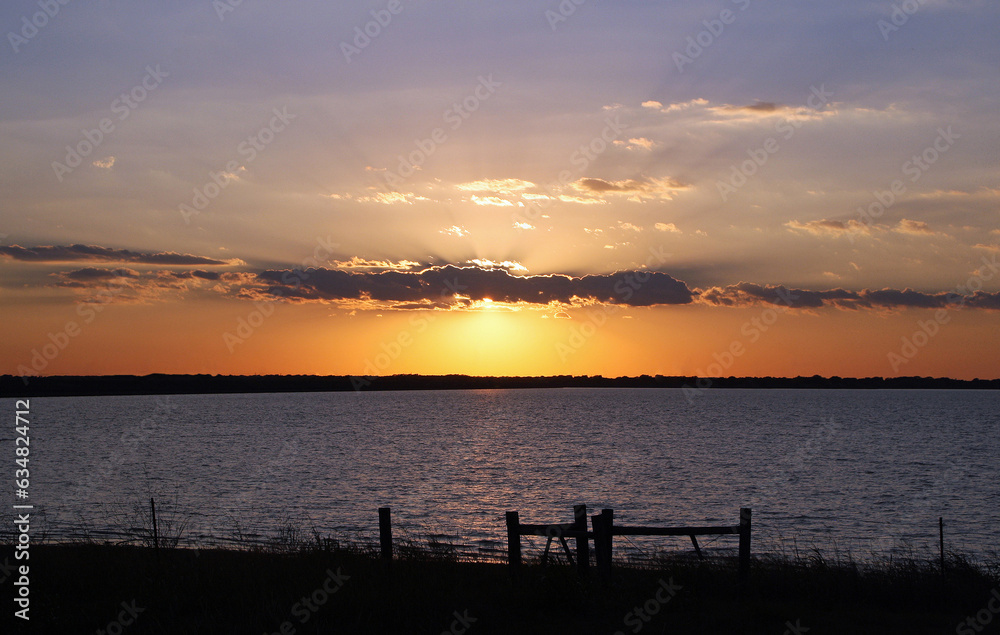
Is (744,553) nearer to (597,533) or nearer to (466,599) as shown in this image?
(597,533)

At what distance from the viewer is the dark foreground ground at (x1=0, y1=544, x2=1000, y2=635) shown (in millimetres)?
11055

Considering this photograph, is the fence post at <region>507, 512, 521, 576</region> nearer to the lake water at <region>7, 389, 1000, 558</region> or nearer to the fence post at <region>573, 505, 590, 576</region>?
the fence post at <region>573, 505, 590, 576</region>

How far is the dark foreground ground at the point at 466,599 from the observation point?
11.1 metres

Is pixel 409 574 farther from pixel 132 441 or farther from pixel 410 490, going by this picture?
pixel 132 441

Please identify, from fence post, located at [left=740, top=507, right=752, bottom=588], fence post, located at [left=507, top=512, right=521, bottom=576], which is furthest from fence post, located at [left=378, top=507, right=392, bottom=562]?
fence post, located at [left=740, top=507, right=752, bottom=588]

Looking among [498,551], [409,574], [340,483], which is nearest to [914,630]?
[409,574]

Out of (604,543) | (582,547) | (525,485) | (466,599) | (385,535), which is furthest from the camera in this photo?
(525,485)

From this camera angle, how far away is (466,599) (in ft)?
39.6

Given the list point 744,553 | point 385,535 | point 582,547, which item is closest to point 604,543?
point 582,547

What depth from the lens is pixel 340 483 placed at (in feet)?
148

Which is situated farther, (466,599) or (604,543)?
(604,543)

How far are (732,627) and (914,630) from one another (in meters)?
2.89

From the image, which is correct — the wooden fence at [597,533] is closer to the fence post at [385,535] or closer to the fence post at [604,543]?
the fence post at [604,543]

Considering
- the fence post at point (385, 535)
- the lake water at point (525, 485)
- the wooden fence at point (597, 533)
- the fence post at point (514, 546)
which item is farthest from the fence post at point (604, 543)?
the lake water at point (525, 485)
